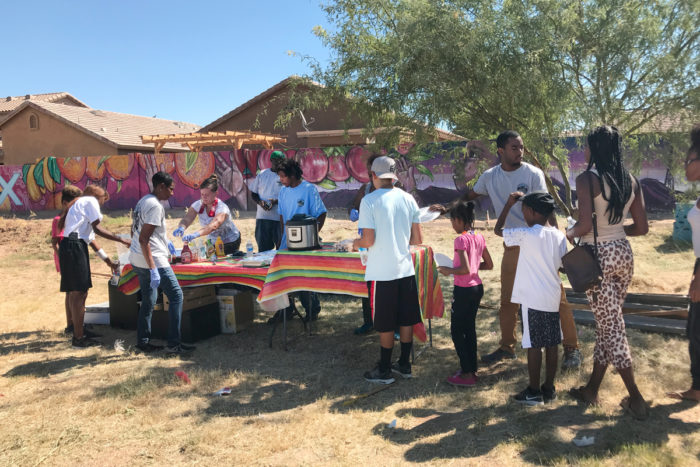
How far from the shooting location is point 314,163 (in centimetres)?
1939

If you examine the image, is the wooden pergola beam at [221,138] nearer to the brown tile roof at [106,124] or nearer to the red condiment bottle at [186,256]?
the brown tile roof at [106,124]

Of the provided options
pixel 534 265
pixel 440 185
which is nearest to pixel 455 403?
pixel 534 265

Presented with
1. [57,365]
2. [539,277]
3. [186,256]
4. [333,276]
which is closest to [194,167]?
[186,256]

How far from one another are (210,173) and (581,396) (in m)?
18.8

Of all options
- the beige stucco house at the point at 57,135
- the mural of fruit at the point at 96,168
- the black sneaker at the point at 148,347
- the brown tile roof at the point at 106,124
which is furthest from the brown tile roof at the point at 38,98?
the black sneaker at the point at 148,347

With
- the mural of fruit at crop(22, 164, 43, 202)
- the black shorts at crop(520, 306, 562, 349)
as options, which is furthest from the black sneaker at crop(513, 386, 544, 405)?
the mural of fruit at crop(22, 164, 43, 202)

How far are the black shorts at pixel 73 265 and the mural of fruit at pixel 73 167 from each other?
63.6 ft

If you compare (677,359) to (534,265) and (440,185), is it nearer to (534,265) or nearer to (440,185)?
(534,265)

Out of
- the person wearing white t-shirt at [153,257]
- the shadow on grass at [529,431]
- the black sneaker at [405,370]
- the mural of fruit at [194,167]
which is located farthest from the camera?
the mural of fruit at [194,167]

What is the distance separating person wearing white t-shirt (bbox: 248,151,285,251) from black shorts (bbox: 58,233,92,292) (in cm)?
204

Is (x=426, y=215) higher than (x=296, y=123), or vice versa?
(x=296, y=123)

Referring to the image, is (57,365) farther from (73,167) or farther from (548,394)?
(73,167)

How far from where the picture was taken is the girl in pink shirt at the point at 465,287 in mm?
4078

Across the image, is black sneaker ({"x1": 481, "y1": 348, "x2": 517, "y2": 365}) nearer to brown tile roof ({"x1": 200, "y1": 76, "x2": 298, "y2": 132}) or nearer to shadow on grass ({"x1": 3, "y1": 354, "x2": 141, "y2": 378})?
shadow on grass ({"x1": 3, "y1": 354, "x2": 141, "y2": 378})
